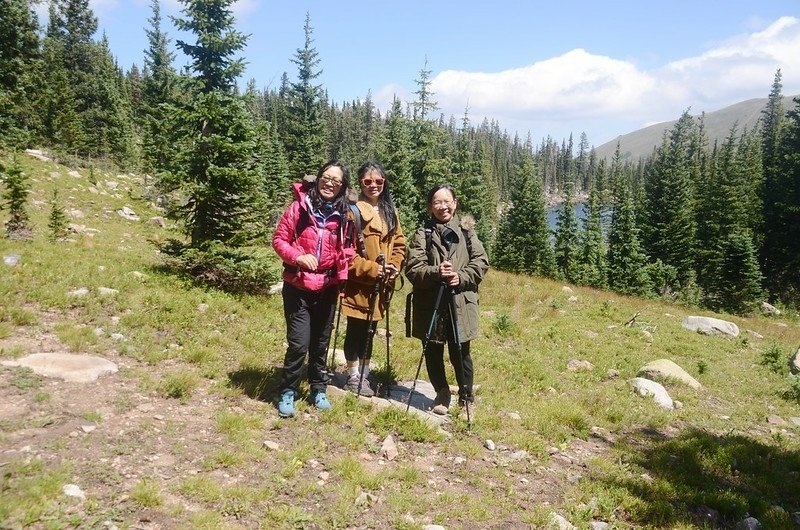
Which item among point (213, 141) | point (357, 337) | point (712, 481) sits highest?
point (213, 141)

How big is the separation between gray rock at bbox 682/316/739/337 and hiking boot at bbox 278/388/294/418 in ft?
47.2

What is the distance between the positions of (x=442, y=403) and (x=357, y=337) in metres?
1.44

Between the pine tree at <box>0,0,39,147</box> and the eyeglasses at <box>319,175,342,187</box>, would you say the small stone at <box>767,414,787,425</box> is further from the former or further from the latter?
the pine tree at <box>0,0,39,147</box>

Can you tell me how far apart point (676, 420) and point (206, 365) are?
7463 mm

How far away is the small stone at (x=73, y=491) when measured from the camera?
3521 millimetres

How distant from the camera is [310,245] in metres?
5.32

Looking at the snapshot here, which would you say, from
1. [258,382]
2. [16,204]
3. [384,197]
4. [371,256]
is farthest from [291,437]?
[16,204]

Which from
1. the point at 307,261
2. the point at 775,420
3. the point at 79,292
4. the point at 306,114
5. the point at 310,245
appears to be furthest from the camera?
the point at 306,114

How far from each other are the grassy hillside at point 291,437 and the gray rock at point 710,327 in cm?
496

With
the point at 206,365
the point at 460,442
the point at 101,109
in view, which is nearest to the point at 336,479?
the point at 460,442

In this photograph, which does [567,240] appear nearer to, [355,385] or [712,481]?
[712,481]

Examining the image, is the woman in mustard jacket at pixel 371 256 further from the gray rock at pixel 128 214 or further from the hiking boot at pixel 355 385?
the gray rock at pixel 128 214

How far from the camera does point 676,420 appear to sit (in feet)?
25.3

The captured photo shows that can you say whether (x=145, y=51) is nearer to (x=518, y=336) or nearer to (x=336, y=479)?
(x=518, y=336)
